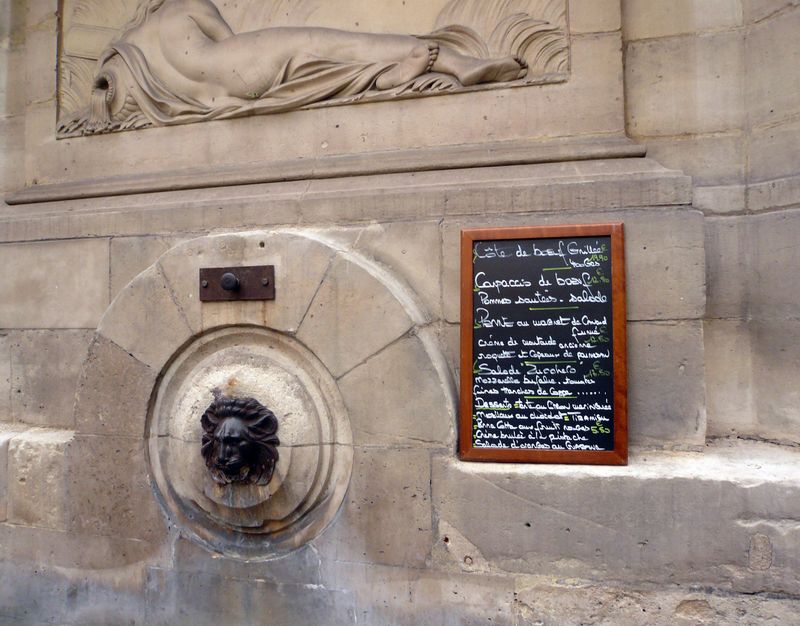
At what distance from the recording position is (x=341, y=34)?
141 inches

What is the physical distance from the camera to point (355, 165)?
11.3 feet

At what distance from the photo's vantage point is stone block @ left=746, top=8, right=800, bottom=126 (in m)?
3.11

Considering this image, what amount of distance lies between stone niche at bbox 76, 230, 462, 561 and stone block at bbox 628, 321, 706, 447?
956mm

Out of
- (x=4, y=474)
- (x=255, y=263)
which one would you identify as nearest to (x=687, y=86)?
(x=255, y=263)

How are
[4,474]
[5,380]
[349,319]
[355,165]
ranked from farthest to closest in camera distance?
[5,380] < [4,474] < [355,165] < [349,319]

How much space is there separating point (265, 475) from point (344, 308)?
3.31ft

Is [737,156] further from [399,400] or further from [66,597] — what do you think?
[66,597]

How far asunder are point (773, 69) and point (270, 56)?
2.90 meters

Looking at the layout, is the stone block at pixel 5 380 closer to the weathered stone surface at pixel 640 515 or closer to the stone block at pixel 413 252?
the stone block at pixel 413 252

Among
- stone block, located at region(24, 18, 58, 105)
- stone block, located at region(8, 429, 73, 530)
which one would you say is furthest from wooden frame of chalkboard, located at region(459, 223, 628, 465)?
stone block, located at region(24, 18, 58, 105)

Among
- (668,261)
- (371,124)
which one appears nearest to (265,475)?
(371,124)

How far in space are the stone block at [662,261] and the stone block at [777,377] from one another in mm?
471

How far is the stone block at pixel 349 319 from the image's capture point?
122 inches

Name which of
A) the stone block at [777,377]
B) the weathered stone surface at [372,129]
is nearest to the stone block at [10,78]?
the weathered stone surface at [372,129]
